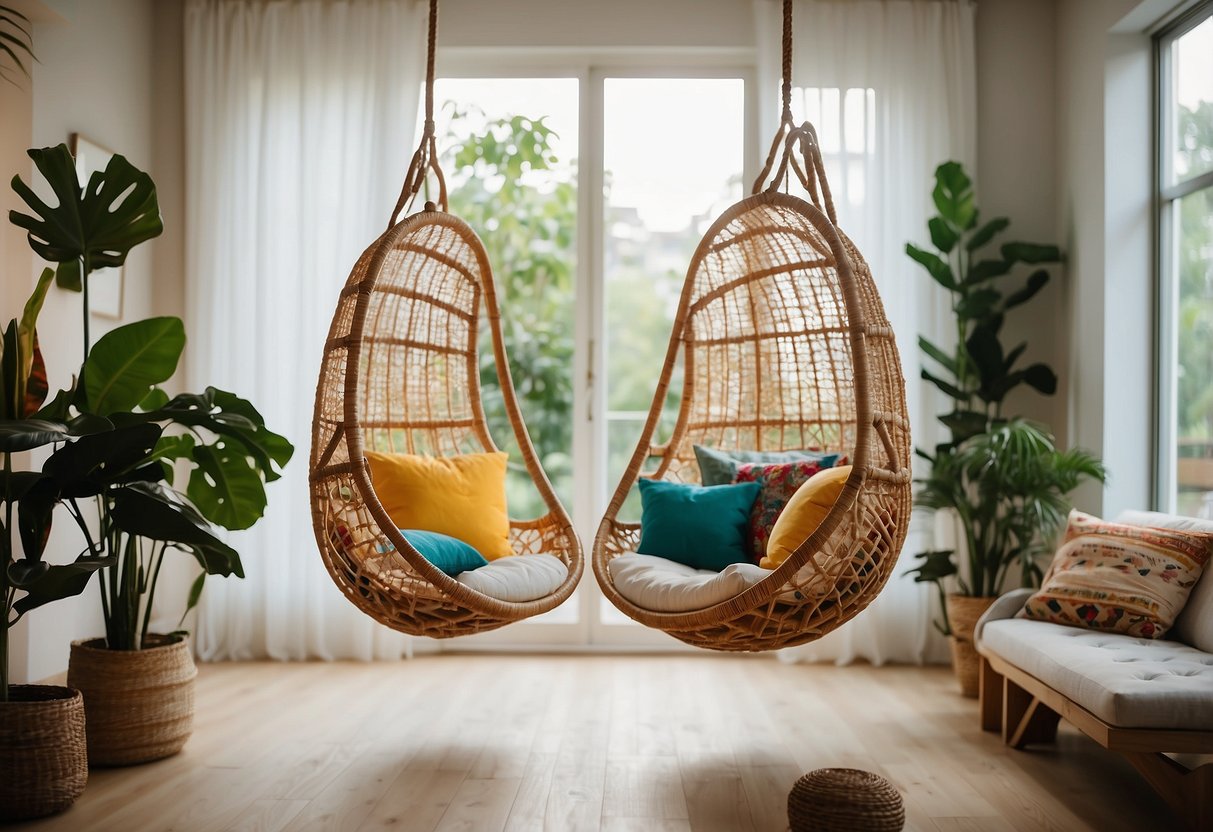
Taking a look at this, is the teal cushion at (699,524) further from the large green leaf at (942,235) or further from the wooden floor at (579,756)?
the large green leaf at (942,235)

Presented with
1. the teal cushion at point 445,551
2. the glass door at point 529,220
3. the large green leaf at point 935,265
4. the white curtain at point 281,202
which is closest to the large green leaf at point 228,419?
the teal cushion at point 445,551

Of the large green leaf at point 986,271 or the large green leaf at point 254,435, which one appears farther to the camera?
the large green leaf at point 986,271

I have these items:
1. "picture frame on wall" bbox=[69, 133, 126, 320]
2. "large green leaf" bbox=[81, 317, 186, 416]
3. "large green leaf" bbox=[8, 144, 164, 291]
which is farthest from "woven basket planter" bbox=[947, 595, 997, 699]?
"picture frame on wall" bbox=[69, 133, 126, 320]

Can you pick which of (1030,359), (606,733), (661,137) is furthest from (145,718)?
(1030,359)

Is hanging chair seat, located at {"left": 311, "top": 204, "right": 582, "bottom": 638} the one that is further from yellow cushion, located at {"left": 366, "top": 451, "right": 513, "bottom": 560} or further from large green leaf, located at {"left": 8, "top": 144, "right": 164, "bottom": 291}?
large green leaf, located at {"left": 8, "top": 144, "right": 164, "bottom": 291}

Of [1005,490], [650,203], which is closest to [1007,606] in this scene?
[1005,490]

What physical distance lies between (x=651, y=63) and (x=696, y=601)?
2729mm

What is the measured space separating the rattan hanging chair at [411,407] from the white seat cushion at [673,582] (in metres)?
0.20

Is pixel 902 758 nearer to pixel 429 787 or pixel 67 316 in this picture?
pixel 429 787

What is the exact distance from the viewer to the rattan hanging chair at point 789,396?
8.86ft

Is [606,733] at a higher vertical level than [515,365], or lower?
lower

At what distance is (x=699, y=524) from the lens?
3354 mm

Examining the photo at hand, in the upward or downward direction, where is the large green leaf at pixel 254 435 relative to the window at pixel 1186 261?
downward

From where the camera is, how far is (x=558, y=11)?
14.8 ft
